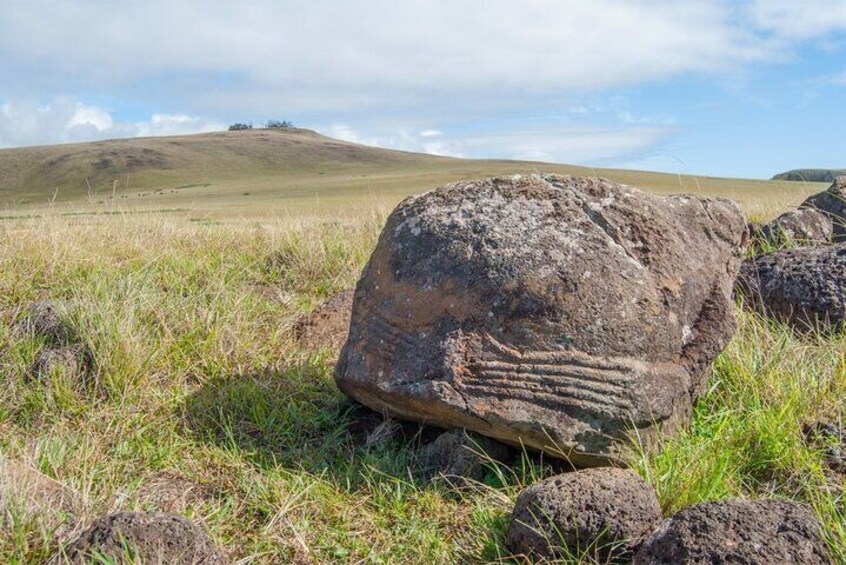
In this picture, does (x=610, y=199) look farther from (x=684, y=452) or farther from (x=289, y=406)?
(x=289, y=406)

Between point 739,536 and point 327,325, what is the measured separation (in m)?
3.40

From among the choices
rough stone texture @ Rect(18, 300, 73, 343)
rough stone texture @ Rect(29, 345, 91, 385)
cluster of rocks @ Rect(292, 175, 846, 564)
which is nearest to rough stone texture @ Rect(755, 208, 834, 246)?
cluster of rocks @ Rect(292, 175, 846, 564)

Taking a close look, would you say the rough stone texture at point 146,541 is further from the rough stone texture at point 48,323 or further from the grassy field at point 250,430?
the rough stone texture at point 48,323

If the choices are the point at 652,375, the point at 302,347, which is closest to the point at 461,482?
the point at 652,375

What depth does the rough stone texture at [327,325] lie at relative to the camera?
545 centimetres

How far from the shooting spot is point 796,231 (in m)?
6.73

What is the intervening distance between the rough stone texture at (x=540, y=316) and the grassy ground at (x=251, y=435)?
0.92 feet

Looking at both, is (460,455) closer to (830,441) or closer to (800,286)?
(830,441)

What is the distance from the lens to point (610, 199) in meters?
4.11

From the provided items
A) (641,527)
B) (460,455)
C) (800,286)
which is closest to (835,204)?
(800,286)

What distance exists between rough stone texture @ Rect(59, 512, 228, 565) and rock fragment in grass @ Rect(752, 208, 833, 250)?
17.2ft

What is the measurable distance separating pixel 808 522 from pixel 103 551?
7.94 feet

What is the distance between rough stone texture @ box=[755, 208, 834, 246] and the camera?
6.68 metres

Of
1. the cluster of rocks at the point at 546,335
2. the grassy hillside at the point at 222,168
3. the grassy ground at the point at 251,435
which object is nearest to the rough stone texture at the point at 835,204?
the grassy ground at the point at 251,435
